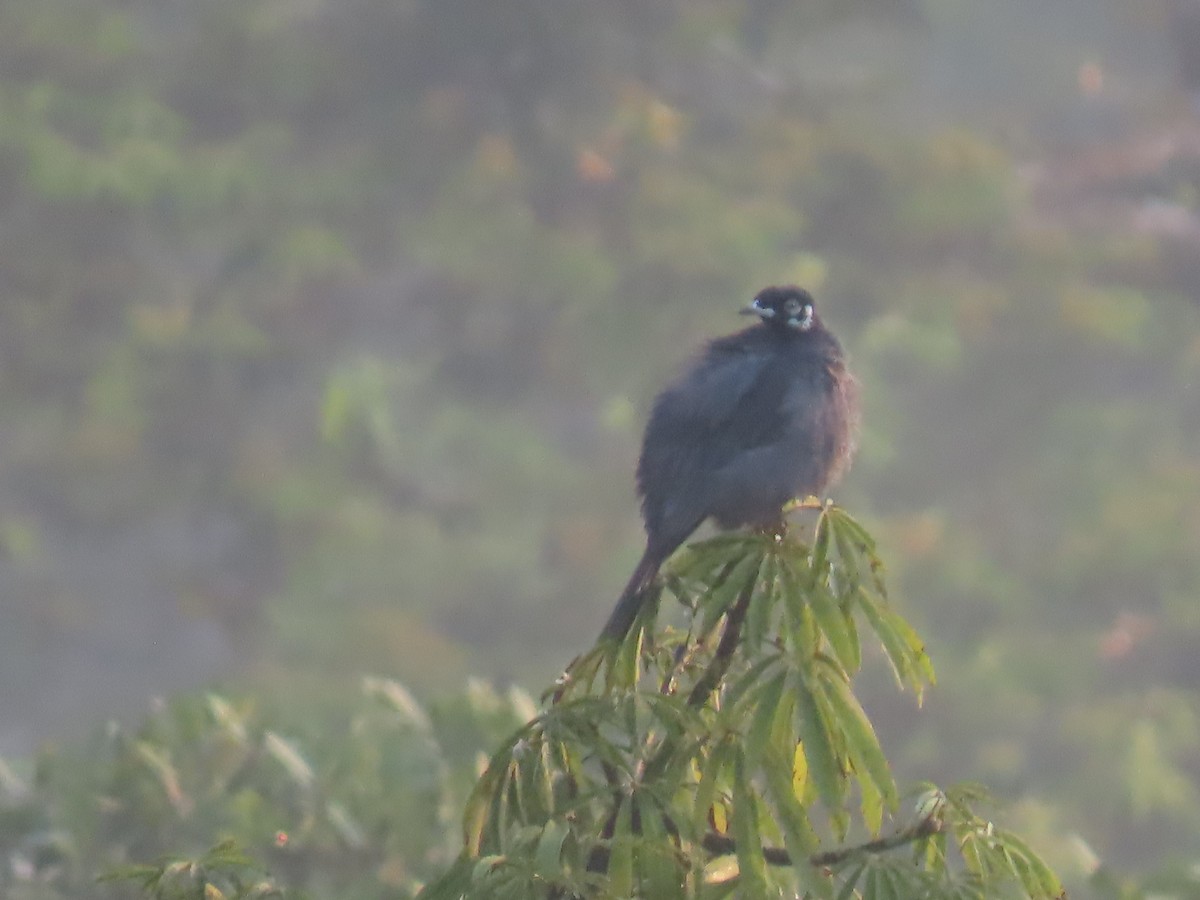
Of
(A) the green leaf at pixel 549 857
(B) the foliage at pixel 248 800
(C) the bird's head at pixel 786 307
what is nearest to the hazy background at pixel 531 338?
(B) the foliage at pixel 248 800

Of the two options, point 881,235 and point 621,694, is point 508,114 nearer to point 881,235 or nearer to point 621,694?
point 881,235

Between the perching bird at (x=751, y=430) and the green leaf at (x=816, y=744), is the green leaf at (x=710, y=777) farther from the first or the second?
the perching bird at (x=751, y=430)

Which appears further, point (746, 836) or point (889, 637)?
point (889, 637)

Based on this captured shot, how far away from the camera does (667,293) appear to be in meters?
6.28

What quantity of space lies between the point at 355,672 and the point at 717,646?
491 centimetres

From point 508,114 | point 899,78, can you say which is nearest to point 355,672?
point 508,114

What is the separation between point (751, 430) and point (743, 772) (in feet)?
2.95

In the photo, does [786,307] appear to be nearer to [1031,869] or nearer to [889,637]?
[889,637]

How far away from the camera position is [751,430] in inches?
80.6

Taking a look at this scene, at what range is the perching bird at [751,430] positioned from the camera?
6.54 ft

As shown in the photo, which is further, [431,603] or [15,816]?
[431,603]

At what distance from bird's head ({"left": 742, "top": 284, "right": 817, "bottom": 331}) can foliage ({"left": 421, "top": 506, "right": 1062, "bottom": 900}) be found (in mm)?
870

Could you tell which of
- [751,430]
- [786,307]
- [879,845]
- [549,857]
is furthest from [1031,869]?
[786,307]

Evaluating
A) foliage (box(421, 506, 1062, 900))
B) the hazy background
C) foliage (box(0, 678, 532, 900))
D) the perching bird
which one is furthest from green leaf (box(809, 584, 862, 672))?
the hazy background
